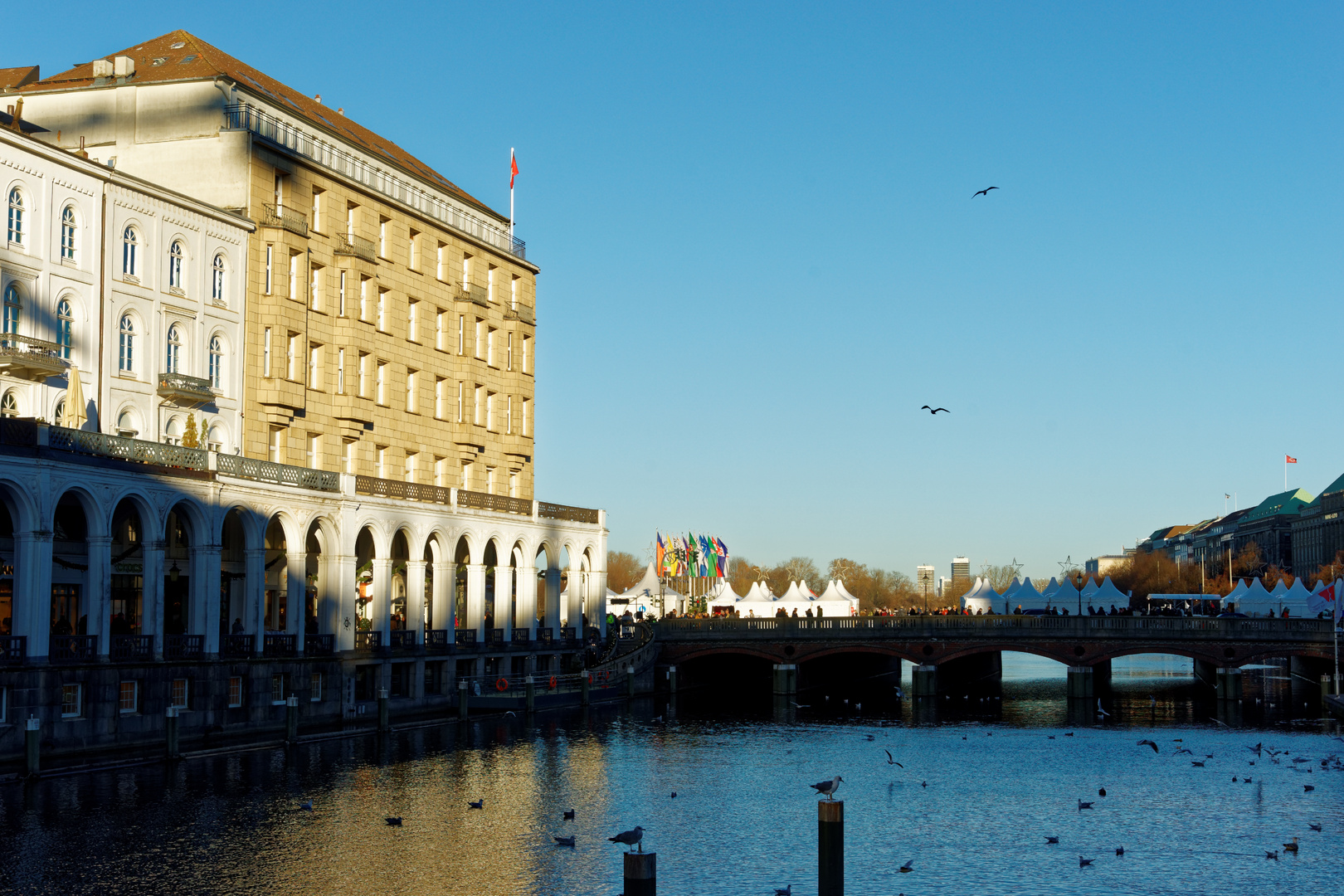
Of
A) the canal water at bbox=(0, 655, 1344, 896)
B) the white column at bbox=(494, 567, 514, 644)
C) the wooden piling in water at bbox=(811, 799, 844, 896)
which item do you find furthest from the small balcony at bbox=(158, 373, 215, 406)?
the wooden piling in water at bbox=(811, 799, 844, 896)

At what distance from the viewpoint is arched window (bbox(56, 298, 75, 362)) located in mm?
63656

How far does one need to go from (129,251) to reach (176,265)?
3.21m

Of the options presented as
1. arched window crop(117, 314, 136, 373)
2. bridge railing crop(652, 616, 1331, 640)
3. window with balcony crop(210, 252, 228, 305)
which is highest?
window with balcony crop(210, 252, 228, 305)

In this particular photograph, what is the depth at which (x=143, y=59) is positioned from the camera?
80.1m

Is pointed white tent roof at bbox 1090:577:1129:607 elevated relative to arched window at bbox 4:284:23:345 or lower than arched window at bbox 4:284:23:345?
lower

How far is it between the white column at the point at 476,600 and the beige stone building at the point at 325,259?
172 inches

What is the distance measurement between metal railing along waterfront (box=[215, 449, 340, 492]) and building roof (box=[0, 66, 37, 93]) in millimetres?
27560

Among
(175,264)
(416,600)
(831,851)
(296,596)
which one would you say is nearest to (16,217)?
(175,264)

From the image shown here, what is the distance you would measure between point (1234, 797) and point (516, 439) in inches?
2257

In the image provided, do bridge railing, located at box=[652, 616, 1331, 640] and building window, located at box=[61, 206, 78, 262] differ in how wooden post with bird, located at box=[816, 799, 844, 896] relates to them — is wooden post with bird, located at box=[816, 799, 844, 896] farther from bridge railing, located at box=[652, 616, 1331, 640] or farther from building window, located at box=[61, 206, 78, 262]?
bridge railing, located at box=[652, 616, 1331, 640]

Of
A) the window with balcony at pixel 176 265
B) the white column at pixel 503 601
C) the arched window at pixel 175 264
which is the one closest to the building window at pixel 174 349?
the window with balcony at pixel 176 265

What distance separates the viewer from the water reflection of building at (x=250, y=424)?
5859 centimetres

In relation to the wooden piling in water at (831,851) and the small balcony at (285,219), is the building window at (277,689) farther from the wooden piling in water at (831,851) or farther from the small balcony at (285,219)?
the wooden piling in water at (831,851)

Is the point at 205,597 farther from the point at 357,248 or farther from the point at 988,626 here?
the point at 988,626
